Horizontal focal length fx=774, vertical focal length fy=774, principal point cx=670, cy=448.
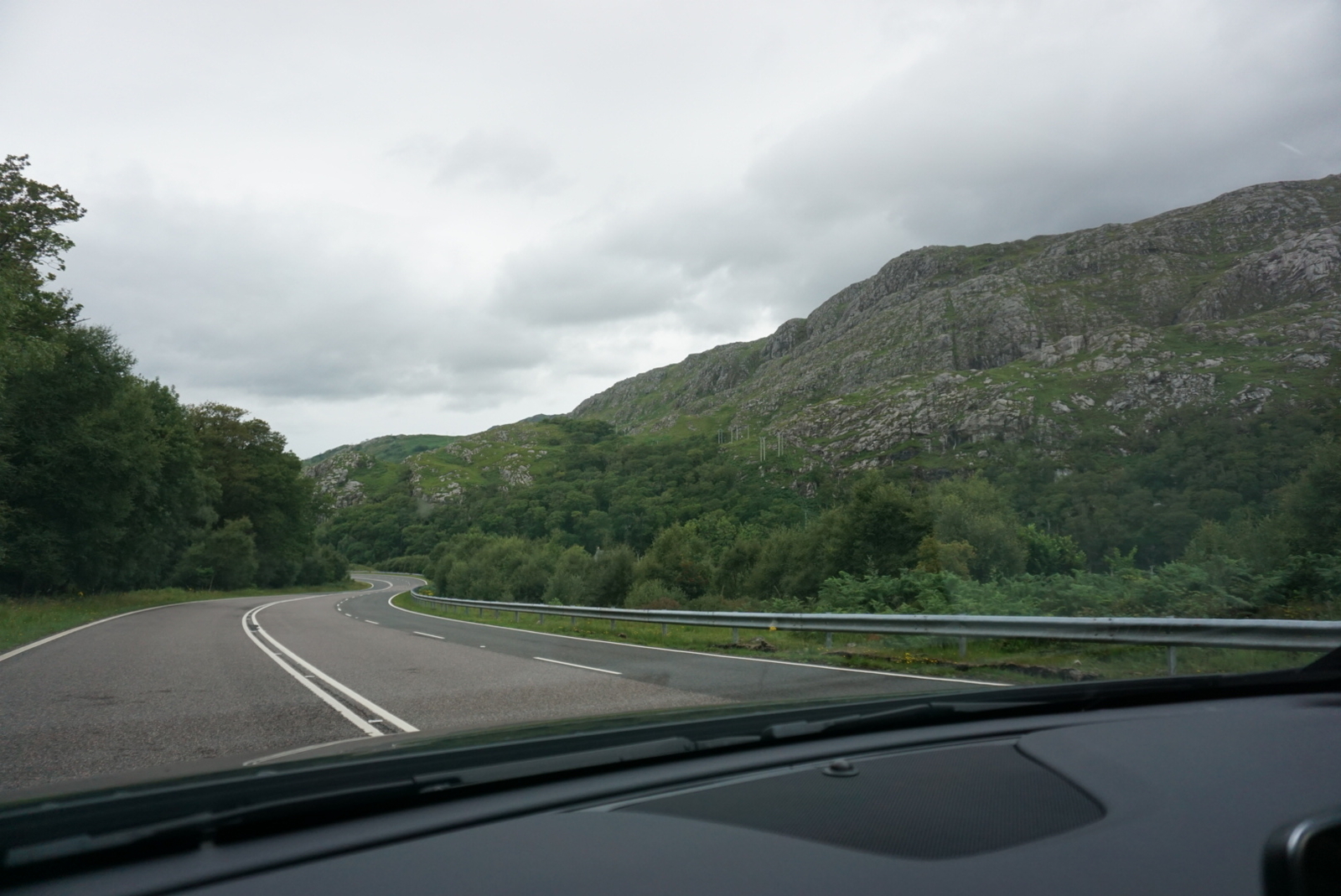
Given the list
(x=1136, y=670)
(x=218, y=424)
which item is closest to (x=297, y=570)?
(x=218, y=424)

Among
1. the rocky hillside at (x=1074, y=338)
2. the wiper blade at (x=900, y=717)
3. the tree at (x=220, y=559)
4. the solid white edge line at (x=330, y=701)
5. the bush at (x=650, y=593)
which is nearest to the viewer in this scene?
the wiper blade at (x=900, y=717)

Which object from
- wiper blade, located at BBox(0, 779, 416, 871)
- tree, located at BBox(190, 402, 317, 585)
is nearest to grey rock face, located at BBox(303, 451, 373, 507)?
tree, located at BBox(190, 402, 317, 585)

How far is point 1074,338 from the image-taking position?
11662 cm

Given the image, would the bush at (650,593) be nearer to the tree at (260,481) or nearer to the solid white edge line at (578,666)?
the solid white edge line at (578,666)

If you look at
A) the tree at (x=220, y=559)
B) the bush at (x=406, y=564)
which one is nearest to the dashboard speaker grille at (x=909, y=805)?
the tree at (x=220, y=559)

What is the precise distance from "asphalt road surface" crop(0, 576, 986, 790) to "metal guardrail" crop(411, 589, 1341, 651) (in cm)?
132

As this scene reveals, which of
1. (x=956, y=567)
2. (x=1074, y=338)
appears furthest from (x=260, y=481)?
(x=1074, y=338)

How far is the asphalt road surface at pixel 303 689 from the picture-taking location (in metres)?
5.76

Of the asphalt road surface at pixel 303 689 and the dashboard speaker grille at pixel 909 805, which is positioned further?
the asphalt road surface at pixel 303 689

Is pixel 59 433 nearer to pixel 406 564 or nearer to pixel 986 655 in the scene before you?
pixel 986 655

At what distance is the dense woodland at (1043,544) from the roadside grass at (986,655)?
0.80 metres

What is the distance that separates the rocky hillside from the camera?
26.1 metres

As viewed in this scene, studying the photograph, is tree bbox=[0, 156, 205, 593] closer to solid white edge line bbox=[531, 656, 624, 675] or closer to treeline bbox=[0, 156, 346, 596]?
treeline bbox=[0, 156, 346, 596]

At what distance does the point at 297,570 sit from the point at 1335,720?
241 ft
